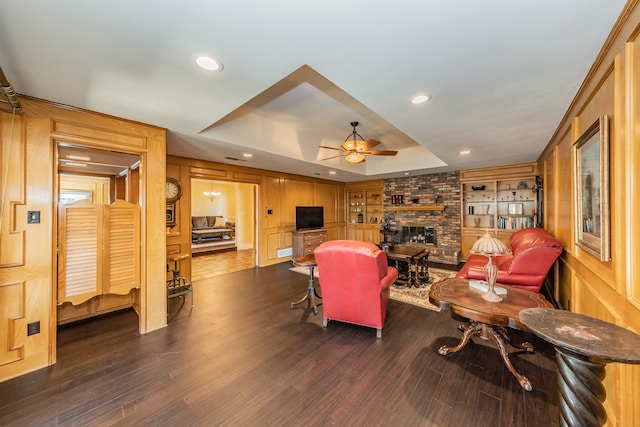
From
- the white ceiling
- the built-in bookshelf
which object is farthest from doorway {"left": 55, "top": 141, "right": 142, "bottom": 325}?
the built-in bookshelf

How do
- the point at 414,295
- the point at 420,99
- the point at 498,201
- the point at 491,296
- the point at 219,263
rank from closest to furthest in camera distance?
the point at 491,296 < the point at 420,99 < the point at 414,295 < the point at 498,201 < the point at 219,263

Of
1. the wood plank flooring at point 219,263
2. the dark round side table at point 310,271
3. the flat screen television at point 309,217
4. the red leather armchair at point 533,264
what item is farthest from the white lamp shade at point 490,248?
the flat screen television at point 309,217

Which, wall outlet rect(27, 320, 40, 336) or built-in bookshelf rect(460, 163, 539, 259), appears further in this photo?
built-in bookshelf rect(460, 163, 539, 259)

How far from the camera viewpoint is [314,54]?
1.55m

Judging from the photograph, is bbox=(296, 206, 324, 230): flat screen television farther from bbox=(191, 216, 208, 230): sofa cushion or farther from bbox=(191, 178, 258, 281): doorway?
bbox=(191, 216, 208, 230): sofa cushion

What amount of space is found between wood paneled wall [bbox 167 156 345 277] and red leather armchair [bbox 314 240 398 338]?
3141mm

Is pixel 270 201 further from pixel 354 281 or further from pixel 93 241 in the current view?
pixel 354 281

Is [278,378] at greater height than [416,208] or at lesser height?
lesser

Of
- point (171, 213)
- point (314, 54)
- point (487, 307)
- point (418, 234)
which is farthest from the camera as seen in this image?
point (418, 234)

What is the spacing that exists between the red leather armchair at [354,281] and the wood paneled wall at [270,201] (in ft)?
10.3

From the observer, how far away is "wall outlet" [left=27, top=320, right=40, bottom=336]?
2.14 m

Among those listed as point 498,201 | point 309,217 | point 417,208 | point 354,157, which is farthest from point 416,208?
point 354,157

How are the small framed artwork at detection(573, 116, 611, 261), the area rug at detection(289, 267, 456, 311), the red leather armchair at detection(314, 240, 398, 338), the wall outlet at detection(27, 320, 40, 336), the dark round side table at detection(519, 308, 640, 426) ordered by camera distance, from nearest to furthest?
the dark round side table at detection(519, 308, 640, 426) → the small framed artwork at detection(573, 116, 611, 261) → the wall outlet at detection(27, 320, 40, 336) → the red leather armchair at detection(314, 240, 398, 338) → the area rug at detection(289, 267, 456, 311)

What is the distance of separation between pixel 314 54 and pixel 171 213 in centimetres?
408
